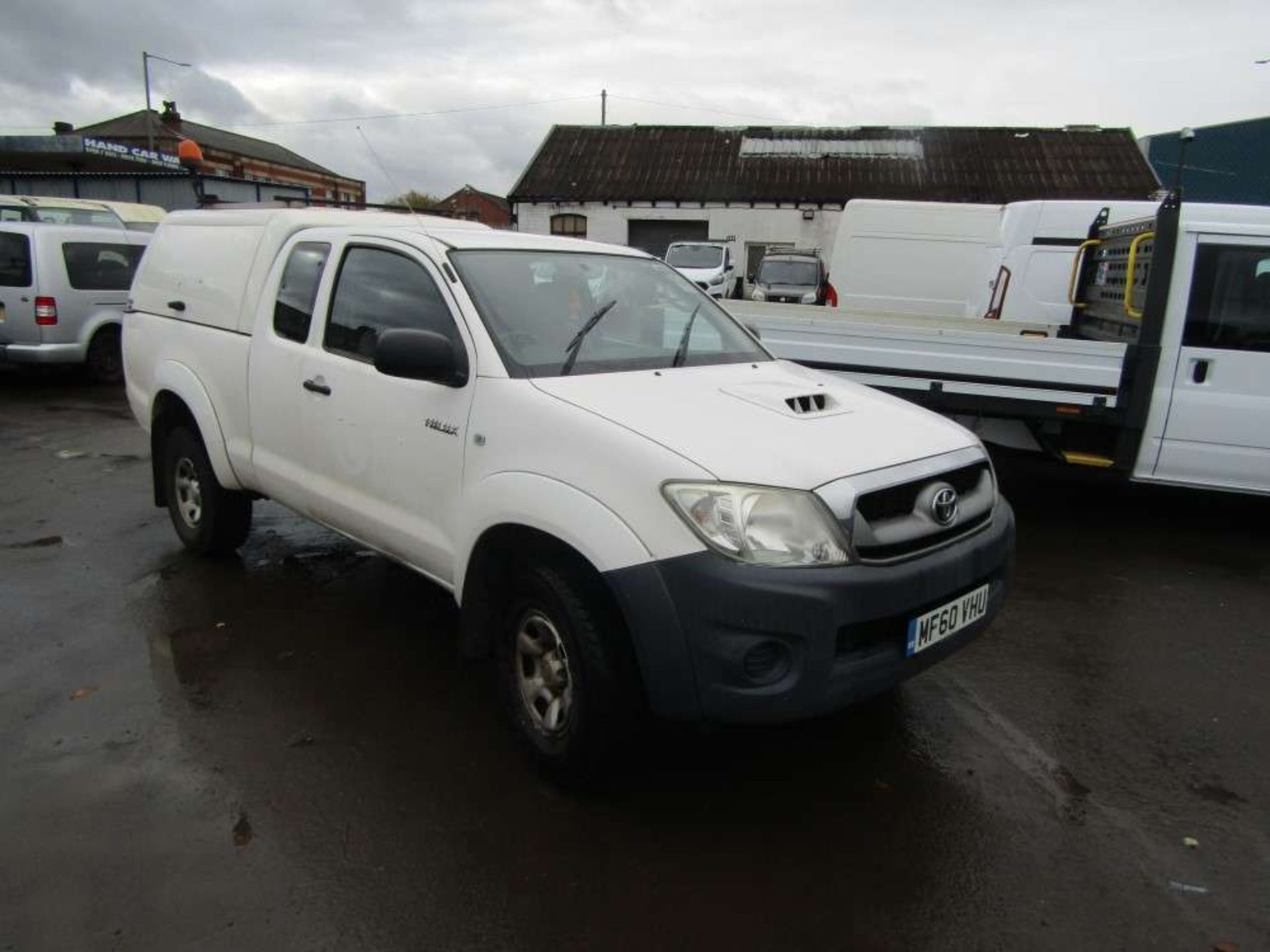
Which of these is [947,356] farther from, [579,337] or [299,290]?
[299,290]

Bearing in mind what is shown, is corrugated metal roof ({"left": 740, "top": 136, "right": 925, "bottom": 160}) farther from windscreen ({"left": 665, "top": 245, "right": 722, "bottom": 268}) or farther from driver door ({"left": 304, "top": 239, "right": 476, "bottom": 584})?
driver door ({"left": 304, "top": 239, "right": 476, "bottom": 584})

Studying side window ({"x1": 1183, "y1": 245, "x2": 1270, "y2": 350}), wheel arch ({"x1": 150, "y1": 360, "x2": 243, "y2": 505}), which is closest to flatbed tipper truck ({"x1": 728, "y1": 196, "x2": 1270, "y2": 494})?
side window ({"x1": 1183, "y1": 245, "x2": 1270, "y2": 350})

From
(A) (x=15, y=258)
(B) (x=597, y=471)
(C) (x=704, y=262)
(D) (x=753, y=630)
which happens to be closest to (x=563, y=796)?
(D) (x=753, y=630)

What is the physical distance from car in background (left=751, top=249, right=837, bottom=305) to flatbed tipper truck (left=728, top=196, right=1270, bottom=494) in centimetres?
1272

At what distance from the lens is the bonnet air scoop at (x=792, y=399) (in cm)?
315

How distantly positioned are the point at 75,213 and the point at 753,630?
18.0 metres

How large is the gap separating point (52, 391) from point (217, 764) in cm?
985

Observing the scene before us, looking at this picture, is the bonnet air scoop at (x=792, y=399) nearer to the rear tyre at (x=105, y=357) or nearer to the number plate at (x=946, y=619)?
the number plate at (x=946, y=619)

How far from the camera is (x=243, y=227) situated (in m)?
4.71

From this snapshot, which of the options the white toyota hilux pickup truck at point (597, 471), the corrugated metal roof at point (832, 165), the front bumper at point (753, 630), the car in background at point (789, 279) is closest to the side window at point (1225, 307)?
the white toyota hilux pickup truck at point (597, 471)

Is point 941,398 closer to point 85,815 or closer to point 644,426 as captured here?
point 644,426

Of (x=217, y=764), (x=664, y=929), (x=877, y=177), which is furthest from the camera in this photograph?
(x=877, y=177)

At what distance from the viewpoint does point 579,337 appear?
136 inches

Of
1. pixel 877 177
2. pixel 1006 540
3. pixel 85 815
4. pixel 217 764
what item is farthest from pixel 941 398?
pixel 877 177
